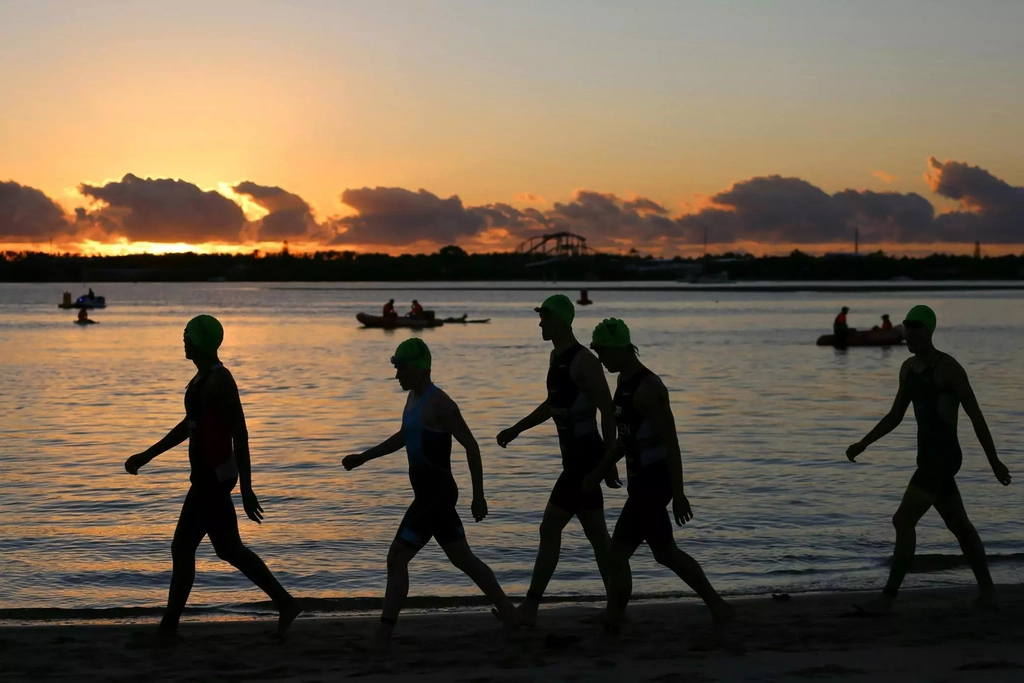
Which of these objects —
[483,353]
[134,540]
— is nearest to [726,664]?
[134,540]

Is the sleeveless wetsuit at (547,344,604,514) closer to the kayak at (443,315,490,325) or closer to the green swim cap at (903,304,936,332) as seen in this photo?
the green swim cap at (903,304,936,332)

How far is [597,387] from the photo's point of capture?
722 cm

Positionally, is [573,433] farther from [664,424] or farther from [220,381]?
[220,381]

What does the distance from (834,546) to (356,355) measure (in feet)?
118

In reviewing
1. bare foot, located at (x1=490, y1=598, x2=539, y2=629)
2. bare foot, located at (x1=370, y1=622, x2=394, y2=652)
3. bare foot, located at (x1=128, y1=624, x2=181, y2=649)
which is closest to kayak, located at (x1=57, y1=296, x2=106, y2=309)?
bare foot, located at (x1=128, y1=624, x2=181, y2=649)

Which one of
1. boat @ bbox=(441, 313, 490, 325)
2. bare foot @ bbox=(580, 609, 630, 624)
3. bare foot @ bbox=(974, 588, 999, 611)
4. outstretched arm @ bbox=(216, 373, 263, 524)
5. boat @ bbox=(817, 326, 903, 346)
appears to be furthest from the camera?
boat @ bbox=(441, 313, 490, 325)

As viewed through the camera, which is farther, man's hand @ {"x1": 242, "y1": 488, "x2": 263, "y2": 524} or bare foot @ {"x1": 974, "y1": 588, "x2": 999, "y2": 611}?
bare foot @ {"x1": 974, "y1": 588, "x2": 999, "y2": 611}

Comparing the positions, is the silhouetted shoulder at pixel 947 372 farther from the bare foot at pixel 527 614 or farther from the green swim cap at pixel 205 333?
the green swim cap at pixel 205 333

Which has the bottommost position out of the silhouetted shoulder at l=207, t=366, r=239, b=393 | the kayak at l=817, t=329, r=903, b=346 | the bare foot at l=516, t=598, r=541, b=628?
the kayak at l=817, t=329, r=903, b=346

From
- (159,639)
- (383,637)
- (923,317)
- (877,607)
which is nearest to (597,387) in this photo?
(383,637)

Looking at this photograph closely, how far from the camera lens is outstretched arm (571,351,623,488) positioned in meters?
7.22

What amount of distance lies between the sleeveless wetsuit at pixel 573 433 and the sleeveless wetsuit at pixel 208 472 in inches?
75.2

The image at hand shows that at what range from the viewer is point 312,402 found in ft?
86.4

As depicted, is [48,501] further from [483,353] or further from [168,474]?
[483,353]
